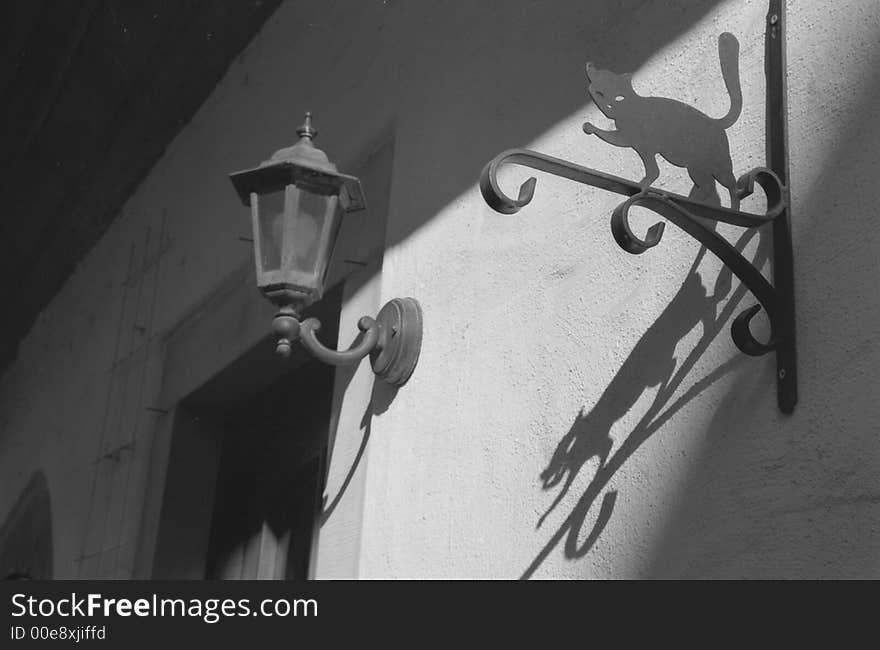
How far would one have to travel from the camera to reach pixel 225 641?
2469 mm

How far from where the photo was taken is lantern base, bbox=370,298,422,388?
3.08 meters

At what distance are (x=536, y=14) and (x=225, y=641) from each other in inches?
58.7

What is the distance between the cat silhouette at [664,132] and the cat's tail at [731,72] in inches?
1.5

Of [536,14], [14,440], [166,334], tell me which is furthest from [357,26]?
[14,440]

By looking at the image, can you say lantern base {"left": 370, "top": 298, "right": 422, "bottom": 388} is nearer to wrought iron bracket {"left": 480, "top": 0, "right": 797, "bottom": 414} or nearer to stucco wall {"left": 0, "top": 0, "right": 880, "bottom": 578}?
stucco wall {"left": 0, "top": 0, "right": 880, "bottom": 578}

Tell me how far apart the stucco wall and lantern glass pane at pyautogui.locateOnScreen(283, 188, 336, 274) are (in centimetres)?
45

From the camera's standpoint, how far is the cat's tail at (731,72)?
A: 2.19 meters

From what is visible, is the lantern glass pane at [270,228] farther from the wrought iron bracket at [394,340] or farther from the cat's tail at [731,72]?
the cat's tail at [731,72]

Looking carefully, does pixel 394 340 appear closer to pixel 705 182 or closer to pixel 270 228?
pixel 270 228

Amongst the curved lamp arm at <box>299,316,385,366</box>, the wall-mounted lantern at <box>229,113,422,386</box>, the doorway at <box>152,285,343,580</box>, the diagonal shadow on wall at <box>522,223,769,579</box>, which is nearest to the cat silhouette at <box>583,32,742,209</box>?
the diagonal shadow on wall at <box>522,223,769,579</box>

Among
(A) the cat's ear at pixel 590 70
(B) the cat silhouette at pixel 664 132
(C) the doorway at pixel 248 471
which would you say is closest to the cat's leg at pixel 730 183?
(B) the cat silhouette at pixel 664 132

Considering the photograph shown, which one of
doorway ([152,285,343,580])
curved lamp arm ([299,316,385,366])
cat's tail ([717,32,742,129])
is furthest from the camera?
doorway ([152,285,343,580])

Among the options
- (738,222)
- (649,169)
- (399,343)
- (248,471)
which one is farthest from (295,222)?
(248,471)

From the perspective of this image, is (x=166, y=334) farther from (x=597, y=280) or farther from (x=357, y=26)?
(x=597, y=280)
